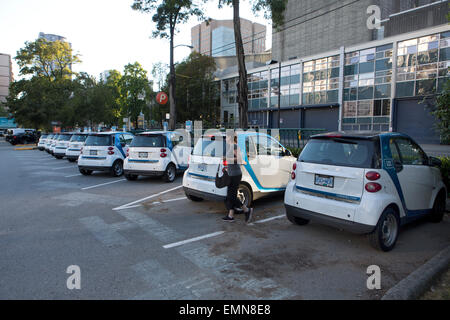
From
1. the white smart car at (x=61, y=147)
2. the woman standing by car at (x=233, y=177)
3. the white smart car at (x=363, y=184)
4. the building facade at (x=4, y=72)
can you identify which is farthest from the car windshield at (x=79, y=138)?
the building facade at (x=4, y=72)

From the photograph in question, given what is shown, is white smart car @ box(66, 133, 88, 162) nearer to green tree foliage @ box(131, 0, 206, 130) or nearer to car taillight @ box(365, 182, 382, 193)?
green tree foliage @ box(131, 0, 206, 130)

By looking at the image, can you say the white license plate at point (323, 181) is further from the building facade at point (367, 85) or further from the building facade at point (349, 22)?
the building facade at point (349, 22)

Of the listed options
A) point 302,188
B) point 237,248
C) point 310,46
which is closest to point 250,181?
point 302,188

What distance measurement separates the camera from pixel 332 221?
474 cm

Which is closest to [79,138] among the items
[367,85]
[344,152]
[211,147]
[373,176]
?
[211,147]

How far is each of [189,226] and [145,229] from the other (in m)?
0.80

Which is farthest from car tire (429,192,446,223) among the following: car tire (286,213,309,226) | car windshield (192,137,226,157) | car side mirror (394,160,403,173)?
car windshield (192,137,226,157)

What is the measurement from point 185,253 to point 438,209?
16.1 ft

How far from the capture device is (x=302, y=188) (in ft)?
17.2

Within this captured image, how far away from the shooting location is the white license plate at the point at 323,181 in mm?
4837

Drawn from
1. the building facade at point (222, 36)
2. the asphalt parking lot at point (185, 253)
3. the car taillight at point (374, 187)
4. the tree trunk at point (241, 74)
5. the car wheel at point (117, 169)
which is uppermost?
the building facade at point (222, 36)

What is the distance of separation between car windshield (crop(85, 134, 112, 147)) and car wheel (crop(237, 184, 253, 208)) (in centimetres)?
715

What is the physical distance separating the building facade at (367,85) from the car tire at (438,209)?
21.6 m

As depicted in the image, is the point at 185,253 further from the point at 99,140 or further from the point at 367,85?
the point at 367,85
